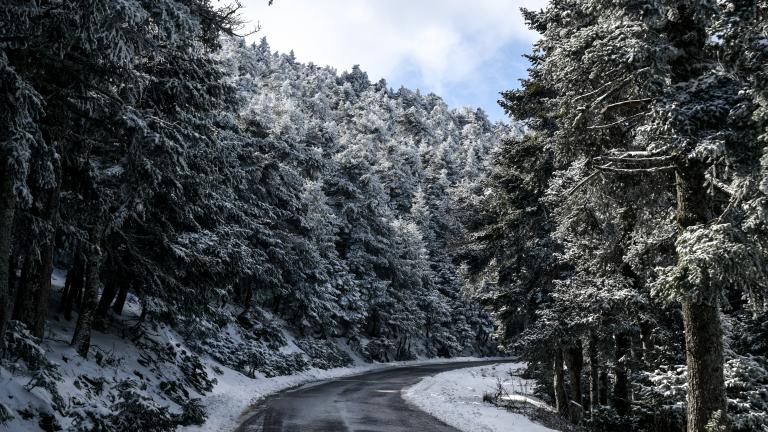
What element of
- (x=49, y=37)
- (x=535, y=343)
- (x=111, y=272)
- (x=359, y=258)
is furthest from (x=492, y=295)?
(x=359, y=258)

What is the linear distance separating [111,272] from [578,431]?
14040 mm

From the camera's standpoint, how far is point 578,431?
14875 millimetres

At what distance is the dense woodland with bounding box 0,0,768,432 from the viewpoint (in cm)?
738

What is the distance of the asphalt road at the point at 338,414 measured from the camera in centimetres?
1293

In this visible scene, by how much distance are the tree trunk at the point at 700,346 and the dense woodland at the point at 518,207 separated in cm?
3

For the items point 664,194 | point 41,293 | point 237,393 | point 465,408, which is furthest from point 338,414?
point 664,194

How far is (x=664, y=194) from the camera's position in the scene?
10734mm

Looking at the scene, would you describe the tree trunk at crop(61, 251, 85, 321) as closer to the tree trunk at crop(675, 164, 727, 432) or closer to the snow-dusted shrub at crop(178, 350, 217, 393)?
the snow-dusted shrub at crop(178, 350, 217, 393)

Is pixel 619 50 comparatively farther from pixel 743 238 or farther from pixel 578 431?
pixel 578 431

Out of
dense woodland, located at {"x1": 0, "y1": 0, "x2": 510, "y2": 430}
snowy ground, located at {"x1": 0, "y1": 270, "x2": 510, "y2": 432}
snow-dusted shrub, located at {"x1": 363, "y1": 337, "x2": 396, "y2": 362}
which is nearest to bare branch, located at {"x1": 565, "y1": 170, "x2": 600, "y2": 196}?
dense woodland, located at {"x1": 0, "y1": 0, "x2": 510, "y2": 430}

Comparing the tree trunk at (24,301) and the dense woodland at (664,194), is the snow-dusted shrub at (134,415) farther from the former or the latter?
the dense woodland at (664,194)

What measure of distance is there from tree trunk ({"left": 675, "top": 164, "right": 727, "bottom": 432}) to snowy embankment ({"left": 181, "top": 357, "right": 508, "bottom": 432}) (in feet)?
32.2

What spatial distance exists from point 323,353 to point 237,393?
16.1 metres

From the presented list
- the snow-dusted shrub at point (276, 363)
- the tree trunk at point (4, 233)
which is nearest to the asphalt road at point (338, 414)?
the snow-dusted shrub at point (276, 363)
